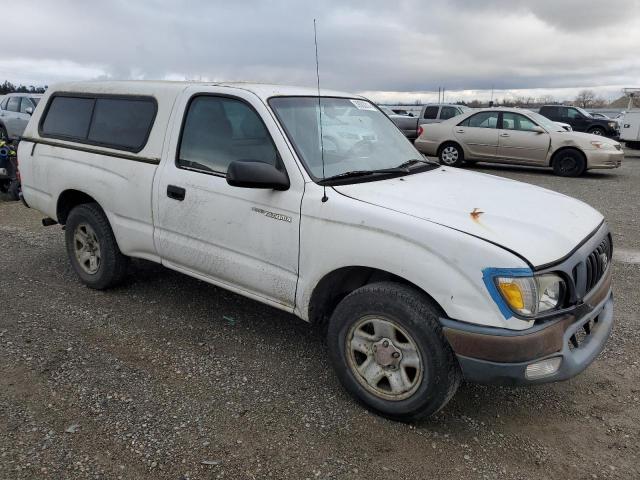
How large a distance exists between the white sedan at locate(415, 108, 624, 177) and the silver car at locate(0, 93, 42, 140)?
417 inches

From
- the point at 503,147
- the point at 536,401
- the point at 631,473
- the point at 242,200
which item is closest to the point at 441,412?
the point at 536,401

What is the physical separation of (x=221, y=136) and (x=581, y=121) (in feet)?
68.6

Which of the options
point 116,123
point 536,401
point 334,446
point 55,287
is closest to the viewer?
point 334,446

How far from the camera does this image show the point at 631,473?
8.72 feet

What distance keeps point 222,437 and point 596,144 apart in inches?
483

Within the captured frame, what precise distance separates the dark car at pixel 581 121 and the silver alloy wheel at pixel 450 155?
9.64 meters

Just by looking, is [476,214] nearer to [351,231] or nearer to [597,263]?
[351,231]

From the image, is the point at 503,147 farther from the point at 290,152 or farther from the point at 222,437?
the point at 222,437

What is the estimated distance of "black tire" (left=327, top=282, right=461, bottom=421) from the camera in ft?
8.92

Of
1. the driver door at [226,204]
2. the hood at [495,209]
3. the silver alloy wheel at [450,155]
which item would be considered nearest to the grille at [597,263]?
the hood at [495,209]

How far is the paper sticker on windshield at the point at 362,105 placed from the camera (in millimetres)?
4234

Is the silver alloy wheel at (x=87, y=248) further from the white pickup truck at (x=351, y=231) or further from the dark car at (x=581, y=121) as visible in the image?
the dark car at (x=581, y=121)

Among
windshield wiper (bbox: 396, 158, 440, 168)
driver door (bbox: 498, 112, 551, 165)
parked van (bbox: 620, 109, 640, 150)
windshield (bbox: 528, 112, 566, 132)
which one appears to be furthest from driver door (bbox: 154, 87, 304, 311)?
parked van (bbox: 620, 109, 640, 150)

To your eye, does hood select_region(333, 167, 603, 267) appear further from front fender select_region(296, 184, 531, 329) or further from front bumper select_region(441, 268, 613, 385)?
front bumper select_region(441, 268, 613, 385)
